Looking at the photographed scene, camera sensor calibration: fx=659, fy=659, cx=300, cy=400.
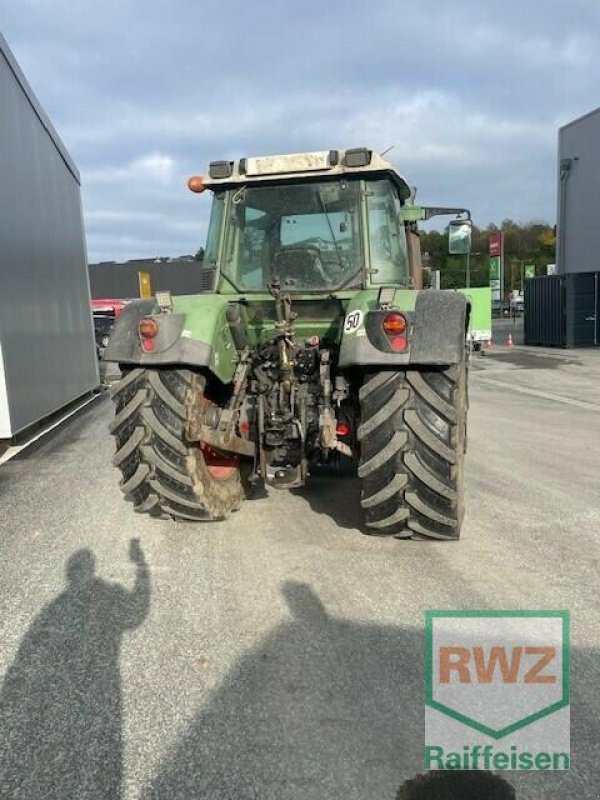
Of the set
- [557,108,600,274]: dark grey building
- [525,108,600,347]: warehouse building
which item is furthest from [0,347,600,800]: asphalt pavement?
[557,108,600,274]: dark grey building

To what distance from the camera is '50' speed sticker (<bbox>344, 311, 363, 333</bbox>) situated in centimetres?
412

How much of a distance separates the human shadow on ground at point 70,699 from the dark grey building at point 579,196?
83.2 ft

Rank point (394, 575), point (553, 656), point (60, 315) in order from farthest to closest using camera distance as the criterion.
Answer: point (60, 315), point (394, 575), point (553, 656)

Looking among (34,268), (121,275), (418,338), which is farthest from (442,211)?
(121,275)

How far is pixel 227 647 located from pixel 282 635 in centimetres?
28

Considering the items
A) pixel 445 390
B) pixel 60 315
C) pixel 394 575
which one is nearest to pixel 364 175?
pixel 445 390

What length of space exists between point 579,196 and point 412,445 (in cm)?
2598

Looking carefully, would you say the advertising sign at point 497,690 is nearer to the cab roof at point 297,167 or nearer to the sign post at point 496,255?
the cab roof at point 297,167

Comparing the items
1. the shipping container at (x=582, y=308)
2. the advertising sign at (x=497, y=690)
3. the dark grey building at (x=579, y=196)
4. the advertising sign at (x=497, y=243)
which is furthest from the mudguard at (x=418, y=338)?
the advertising sign at (x=497, y=243)

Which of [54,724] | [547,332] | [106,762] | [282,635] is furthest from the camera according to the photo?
[547,332]

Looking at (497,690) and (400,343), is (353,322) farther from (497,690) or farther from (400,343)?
(497,690)

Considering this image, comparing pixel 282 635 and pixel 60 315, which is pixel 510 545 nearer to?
pixel 282 635

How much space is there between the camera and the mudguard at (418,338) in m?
3.92

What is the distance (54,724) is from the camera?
8.62 feet
